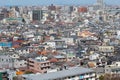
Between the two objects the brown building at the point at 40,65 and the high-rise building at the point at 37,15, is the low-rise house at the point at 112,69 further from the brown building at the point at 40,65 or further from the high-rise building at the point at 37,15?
the high-rise building at the point at 37,15

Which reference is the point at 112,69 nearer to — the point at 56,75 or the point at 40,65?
the point at 40,65

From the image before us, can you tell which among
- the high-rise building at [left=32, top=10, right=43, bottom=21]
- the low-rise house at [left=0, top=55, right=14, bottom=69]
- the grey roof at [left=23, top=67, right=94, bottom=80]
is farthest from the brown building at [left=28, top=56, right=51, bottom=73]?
the high-rise building at [left=32, top=10, right=43, bottom=21]

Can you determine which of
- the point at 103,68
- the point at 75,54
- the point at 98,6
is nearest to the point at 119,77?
the point at 103,68

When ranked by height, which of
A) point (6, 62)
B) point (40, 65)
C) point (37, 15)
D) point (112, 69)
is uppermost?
point (40, 65)

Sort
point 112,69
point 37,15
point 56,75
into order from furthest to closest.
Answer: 1. point 37,15
2. point 112,69
3. point 56,75

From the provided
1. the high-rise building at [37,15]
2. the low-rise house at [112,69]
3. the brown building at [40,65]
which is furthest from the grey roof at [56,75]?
the high-rise building at [37,15]

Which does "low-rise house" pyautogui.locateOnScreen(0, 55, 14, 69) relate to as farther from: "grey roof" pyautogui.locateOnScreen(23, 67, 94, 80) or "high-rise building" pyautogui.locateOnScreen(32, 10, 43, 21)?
"high-rise building" pyautogui.locateOnScreen(32, 10, 43, 21)

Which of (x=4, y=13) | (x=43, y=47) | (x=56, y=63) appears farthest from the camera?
(x=4, y=13)

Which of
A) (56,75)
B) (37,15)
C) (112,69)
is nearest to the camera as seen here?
(56,75)

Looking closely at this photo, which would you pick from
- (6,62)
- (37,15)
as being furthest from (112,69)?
(37,15)

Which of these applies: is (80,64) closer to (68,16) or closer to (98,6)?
(68,16)

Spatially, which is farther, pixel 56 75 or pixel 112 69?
pixel 112 69
